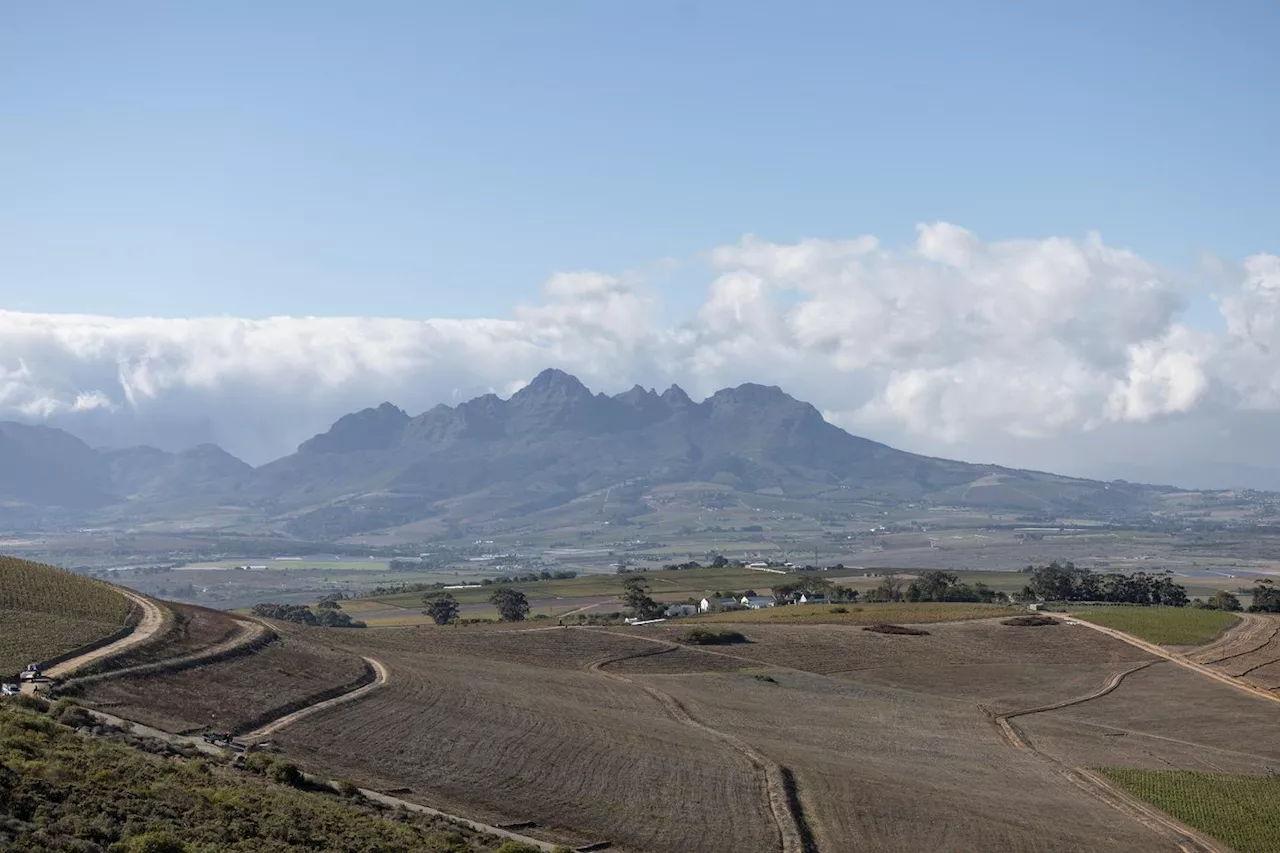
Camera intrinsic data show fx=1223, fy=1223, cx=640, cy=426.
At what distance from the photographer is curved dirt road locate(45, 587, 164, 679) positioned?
55.9 m

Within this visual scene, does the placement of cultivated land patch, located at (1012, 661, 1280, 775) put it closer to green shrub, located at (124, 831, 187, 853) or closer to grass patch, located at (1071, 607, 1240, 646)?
grass patch, located at (1071, 607, 1240, 646)

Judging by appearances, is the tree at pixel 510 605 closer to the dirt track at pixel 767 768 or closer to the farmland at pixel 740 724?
the farmland at pixel 740 724

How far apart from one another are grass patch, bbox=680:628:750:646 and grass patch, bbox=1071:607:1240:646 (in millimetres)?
37193

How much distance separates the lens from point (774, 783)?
176 feet

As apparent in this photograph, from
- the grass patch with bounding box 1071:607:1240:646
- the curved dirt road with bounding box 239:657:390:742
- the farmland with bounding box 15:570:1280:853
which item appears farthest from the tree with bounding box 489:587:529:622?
the curved dirt road with bounding box 239:657:390:742

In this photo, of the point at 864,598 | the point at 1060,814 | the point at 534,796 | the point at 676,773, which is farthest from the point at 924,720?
the point at 864,598

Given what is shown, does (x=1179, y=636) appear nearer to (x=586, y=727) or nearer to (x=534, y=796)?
(x=586, y=727)

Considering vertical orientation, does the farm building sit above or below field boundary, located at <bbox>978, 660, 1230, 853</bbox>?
above

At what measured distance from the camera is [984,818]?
5144 centimetres

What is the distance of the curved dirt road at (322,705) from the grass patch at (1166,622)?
70637 mm

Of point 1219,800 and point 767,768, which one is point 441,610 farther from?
point 1219,800

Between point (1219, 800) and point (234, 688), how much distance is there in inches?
1862

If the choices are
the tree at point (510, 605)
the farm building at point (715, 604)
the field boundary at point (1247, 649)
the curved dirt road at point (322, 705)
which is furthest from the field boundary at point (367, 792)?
the farm building at point (715, 604)

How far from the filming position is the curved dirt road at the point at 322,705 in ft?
168
